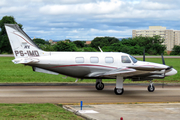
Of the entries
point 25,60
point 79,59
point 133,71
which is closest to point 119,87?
point 133,71

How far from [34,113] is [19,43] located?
801 centimetres

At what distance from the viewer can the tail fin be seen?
1759 centimetres

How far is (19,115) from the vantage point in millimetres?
10406

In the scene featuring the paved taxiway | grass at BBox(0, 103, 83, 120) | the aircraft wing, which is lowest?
the paved taxiway

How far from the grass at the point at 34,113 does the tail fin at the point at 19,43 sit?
613cm

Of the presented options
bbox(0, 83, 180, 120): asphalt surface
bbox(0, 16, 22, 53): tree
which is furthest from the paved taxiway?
bbox(0, 16, 22, 53): tree

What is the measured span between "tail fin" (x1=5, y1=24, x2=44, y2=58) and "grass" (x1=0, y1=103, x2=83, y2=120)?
6.13m

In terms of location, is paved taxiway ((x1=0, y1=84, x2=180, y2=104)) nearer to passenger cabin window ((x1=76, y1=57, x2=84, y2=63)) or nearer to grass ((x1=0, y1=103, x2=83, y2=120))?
passenger cabin window ((x1=76, y1=57, x2=84, y2=63))

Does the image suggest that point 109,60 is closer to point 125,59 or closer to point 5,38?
point 125,59

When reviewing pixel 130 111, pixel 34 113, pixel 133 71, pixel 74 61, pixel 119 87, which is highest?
pixel 74 61

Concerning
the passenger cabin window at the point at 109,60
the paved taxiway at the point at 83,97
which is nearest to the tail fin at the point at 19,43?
the paved taxiway at the point at 83,97

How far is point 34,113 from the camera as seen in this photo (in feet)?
35.1

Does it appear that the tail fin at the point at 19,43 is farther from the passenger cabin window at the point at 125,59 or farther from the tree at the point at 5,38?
the tree at the point at 5,38

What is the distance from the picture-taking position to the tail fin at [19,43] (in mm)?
17594
